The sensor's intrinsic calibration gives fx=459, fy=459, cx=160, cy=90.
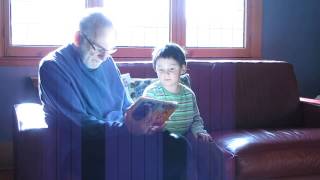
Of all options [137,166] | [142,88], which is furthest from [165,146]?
[142,88]

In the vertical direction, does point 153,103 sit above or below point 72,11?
below

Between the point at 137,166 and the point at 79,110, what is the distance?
341 millimetres

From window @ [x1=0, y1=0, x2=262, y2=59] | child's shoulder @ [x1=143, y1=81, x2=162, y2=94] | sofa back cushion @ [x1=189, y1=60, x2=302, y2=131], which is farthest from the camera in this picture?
window @ [x1=0, y1=0, x2=262, y2=59]

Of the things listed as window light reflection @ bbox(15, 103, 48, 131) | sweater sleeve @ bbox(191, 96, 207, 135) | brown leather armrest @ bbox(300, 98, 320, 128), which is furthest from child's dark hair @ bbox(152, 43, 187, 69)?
brown leather armrest @ bbox(300, 98, 320, 128)

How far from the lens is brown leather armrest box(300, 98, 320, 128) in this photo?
2.80 m

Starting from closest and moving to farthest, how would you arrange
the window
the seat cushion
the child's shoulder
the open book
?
the open book → the seat cushion → the child's shoulder → the window

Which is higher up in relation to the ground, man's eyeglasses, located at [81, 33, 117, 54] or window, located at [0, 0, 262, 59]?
window, located at [0, 0, 262, 59]

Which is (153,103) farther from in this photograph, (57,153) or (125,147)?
(57,153)

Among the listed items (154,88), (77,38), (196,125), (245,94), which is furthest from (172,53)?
(245,94)

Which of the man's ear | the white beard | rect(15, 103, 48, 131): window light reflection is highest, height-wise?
the man's ear

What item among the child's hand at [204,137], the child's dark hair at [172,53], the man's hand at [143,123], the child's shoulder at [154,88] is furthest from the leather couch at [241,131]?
the child's dark hair at [172,53]

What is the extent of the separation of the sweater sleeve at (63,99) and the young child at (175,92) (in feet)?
1.56

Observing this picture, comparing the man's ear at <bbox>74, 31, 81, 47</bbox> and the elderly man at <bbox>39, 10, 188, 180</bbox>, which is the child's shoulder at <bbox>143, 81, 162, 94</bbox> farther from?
the man's ear at <bbox>74, 31, 81, 47</bbox>

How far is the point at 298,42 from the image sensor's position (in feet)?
12.4
